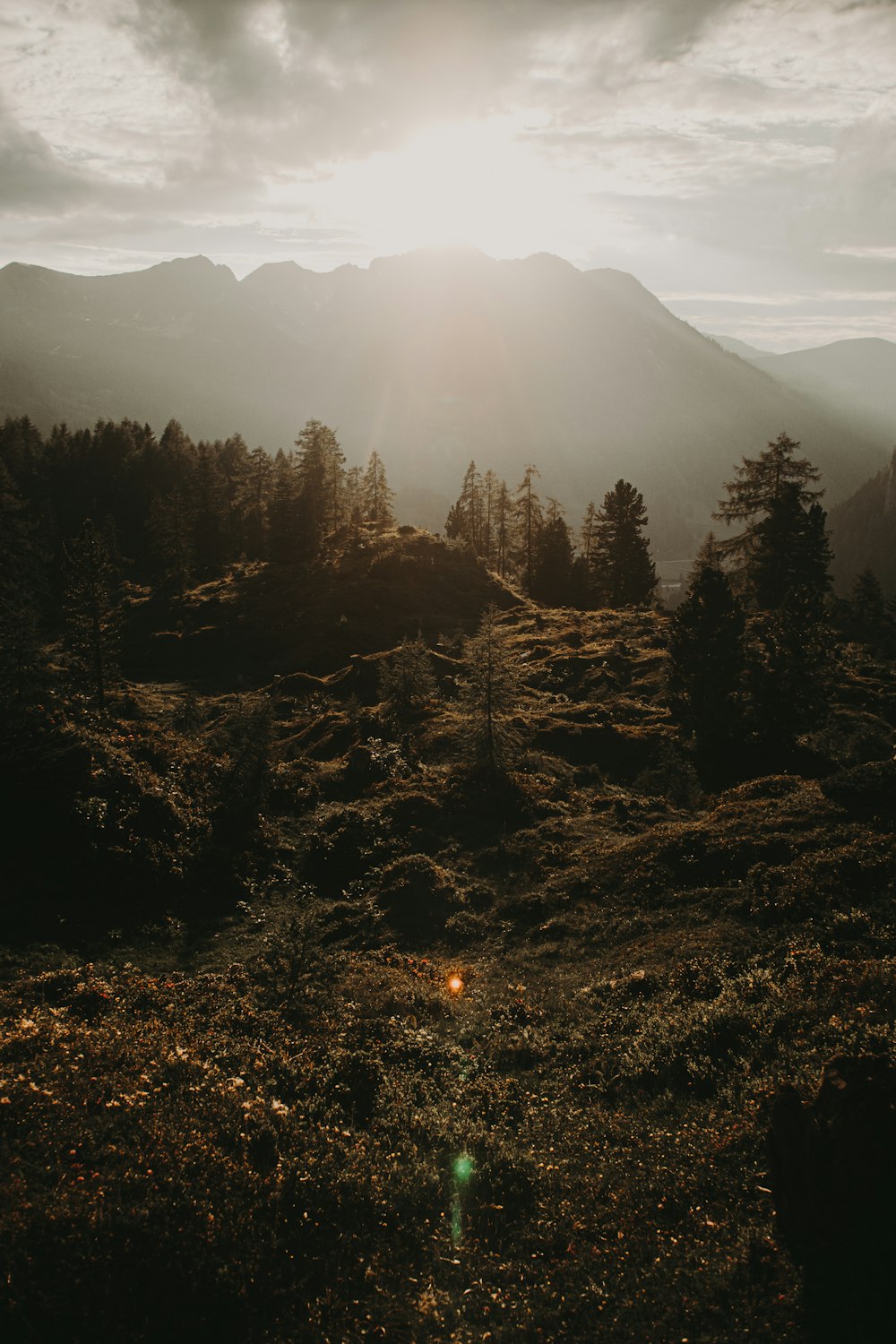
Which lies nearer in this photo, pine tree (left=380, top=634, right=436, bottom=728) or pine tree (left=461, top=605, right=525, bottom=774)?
pine tree (left=461, top=605, right=525, bottom=774)

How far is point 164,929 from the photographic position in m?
20.7

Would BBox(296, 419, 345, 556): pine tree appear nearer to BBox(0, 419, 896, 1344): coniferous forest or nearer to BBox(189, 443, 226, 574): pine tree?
BBox(189, 443, 226, 574): pine tree

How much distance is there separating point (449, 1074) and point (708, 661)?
28655mm

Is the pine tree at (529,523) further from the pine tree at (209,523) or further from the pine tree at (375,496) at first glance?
the pine tree at (209,523)

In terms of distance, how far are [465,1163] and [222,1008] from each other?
295 inches

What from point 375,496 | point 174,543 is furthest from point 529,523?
point 174,543

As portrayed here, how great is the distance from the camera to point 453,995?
60.3 ft

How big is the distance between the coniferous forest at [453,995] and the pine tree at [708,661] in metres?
0.16

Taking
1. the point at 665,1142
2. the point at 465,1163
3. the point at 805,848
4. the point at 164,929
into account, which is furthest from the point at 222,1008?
the point at 805,848

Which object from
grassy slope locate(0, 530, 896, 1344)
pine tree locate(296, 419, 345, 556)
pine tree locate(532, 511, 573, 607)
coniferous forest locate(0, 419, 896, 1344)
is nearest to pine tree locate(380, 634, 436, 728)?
coniferous forest locate(0, 419, 896, 1344)

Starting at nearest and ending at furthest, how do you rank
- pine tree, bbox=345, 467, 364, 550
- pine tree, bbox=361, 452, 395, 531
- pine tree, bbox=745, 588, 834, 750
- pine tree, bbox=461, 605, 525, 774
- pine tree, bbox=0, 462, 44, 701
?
pine tree, bbox=0, 462, 44, 701, pine tree, bbox=461, 605, 525, 774, pine tree, bbox=745, 588, 834, 750, pine tree, bbox=345, 467, 364, 550, pine tree, bbox=361, 452, 395, 531

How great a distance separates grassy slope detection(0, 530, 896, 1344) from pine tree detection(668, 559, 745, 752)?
7.38m

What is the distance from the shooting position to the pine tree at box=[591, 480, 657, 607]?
74.1 metres

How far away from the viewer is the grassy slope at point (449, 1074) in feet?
27.3
